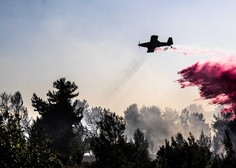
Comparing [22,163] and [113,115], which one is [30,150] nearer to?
[22,163]

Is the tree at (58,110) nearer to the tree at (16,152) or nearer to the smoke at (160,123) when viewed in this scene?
the tree at (16,152)

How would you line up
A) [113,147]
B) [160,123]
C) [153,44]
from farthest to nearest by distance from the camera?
[160,123], [153,44], [113,147]

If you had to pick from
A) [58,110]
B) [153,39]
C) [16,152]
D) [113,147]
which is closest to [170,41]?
[153,39]

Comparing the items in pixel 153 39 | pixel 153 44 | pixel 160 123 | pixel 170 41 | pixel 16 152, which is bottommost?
pixel 16 152

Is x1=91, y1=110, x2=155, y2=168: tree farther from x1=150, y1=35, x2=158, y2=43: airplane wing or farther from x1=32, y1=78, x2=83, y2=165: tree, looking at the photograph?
x1=32, y1=78, x2=83, y2=165: tree

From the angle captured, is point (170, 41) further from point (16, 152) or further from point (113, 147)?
point (16, 152)

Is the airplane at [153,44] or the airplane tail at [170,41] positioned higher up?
the airplane tail at [170,41]

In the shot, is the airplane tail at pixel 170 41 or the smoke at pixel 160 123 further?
the smoke at pixel 160 123

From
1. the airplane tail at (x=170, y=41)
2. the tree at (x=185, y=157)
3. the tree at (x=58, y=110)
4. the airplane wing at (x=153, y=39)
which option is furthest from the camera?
the tree at (x=58, y=110)

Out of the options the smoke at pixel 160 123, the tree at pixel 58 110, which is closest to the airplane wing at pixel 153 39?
Answer: the tree at pixel 58 110

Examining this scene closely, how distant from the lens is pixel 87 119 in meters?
140

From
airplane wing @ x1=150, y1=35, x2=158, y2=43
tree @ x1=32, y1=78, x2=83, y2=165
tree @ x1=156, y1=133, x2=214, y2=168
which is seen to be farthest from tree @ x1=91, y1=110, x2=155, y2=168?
tree @ x1=32, y1=78, x2=83, y2=165

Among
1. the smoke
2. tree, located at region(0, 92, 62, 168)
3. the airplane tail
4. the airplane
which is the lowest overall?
tree, located at region(0, 92, 62, 168)

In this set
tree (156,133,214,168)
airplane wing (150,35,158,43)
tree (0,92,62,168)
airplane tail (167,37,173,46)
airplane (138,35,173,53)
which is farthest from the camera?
airplane tail (167,37,173,46)
